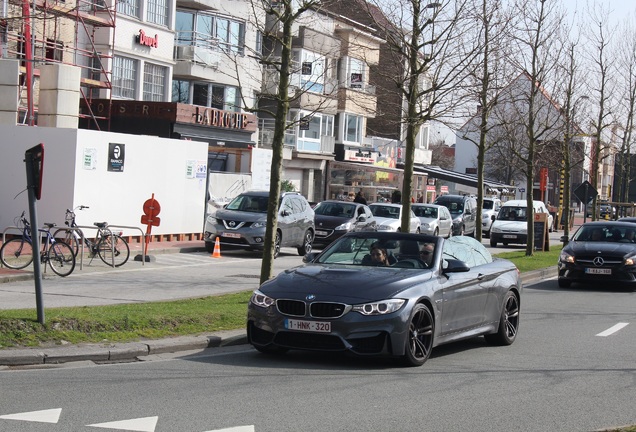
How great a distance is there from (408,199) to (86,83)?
18.6m

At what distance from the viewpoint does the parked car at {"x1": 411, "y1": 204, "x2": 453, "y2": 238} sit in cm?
4019

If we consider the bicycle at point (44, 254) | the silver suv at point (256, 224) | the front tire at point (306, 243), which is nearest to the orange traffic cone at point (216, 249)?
the silver suv at point (256, 224)

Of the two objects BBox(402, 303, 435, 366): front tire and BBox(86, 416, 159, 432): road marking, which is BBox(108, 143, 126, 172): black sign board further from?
BBox(86, 416, 159, 432): road marking

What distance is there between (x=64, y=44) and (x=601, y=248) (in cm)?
2112

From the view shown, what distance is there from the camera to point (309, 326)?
10516 millimetres

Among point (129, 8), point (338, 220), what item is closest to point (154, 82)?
point (129, 8)

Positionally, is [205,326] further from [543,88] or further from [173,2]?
[173,2]

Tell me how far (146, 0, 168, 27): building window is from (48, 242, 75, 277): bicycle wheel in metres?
23.3

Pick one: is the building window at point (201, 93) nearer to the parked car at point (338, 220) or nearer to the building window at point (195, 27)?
the building window at point (195, 27)

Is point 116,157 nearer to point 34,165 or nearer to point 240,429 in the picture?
point 34,165

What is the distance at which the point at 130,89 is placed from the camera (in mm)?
41125

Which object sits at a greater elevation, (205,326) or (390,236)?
(390,236)

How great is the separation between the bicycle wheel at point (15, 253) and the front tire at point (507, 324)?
386 inches

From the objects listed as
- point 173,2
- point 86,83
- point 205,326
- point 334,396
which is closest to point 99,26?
point 86,83
